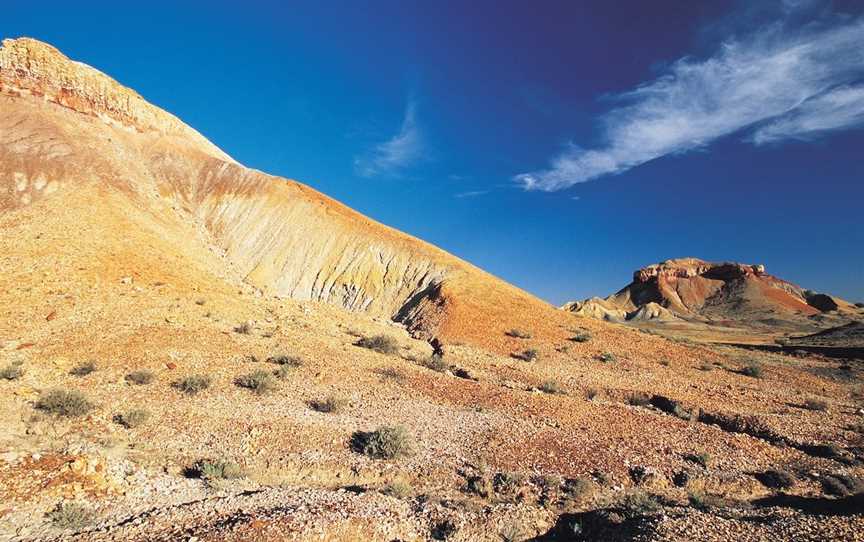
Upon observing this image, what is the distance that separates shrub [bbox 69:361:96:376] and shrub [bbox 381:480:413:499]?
33.4ft

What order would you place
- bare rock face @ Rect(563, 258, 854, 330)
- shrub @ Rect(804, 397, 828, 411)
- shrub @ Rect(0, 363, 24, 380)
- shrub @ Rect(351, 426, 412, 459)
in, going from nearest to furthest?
shrub @ Rect(351, 426, 412, 459) → shrub @ Rect(0, 363, 24, 380) → shrub @ Rect(804, 397, 828, 411) → bare rock face @ Rect(563, 258, 854, 330)

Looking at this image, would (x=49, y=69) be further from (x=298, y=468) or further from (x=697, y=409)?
(x=697, y=409)

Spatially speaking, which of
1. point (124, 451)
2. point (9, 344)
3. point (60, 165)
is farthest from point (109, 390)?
point (60, 165)

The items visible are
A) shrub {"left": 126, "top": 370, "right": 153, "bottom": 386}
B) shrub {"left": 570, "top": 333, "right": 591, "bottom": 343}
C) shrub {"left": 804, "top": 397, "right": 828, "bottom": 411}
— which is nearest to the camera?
shrub {"left": 126, "top": 370, "right": 153, "bottom": 386}

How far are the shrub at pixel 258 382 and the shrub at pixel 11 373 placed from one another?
5709mm

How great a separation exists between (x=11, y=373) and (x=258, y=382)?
6621 millimetres

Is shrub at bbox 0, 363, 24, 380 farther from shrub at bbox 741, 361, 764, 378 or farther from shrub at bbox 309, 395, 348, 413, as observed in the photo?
shrub at bbox 741, 361, 764, 378

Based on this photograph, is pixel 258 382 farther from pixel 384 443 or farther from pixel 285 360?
pixel 384 443

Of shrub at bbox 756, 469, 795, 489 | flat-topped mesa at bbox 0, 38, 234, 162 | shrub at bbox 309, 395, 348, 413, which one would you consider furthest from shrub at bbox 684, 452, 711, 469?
flat-topped mesa at bbox 0, 38, 234, 162

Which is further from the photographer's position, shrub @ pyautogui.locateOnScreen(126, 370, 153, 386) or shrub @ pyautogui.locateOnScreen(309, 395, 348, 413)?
shrub @ pyautogui.locateOnScreen(126, 370, 153, 386)

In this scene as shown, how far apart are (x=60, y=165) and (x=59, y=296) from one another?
1969cm

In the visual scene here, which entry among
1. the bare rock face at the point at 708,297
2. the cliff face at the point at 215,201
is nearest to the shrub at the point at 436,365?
the cliff face at the point at 215,201

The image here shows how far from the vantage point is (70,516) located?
24.3 ft

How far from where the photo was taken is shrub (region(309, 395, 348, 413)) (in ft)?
42.4
